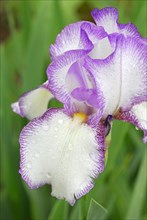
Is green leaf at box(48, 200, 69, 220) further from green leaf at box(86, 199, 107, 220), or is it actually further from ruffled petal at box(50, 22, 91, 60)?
ruffled petal at box(50, 22, 91, 60)

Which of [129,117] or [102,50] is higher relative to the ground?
[102,50]

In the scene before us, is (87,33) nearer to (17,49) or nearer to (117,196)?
(117,196)

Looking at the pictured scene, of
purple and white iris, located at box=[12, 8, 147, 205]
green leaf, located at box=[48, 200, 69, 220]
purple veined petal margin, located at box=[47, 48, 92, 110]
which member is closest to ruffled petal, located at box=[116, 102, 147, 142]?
purple and white iris, located at box=[12, 8, 147, 205]

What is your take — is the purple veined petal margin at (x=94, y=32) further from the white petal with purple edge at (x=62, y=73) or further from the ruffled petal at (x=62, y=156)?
the ruffled petal at (x=62, y=156)

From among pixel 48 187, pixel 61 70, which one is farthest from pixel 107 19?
pixel 48 187

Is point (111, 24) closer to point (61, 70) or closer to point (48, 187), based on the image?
point (61, 70)

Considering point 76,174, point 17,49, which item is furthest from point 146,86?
point 17,49

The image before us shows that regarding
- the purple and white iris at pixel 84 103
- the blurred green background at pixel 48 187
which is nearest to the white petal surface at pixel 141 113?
the purple and white iris at pixel 84 103
